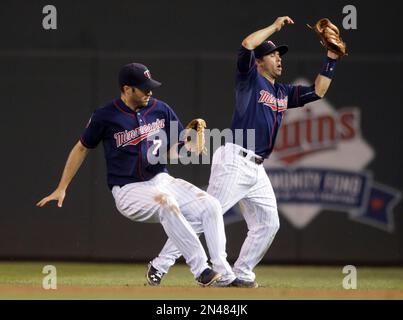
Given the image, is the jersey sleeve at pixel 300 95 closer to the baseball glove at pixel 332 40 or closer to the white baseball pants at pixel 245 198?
the baseball glove at pixel 332 40

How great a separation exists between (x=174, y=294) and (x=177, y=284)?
1399 millimetres

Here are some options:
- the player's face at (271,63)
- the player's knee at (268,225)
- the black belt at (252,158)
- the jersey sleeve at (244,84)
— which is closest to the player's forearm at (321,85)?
the player's face at (271,63)

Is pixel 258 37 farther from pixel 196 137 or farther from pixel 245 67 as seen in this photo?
pixel 196 137

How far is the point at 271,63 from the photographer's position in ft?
24.4

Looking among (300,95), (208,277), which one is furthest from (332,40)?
(208,277)

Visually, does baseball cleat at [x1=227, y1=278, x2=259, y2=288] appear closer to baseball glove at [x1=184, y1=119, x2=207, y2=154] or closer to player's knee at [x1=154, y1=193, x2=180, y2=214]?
player's knee at [x1=154, y1=193, x2=180, y2=214]

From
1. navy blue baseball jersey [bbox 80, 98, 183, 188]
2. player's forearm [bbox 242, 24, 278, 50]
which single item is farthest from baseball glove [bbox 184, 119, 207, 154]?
player's forearm [bbox 242, 24, 278, 50]

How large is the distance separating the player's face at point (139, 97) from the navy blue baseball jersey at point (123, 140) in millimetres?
78

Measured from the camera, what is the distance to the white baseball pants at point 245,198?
7.04 metres

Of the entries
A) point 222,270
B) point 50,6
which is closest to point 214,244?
point 222,270

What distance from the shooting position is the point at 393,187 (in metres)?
10.1

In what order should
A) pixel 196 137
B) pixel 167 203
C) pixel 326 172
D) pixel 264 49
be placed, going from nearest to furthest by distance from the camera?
1. pixel 167 203
2. pixel 196 137
3. pixel 264 49
4. pixel 326 172

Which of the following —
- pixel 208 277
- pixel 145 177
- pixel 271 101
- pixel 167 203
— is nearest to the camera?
pixel 208 277

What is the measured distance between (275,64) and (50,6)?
3.49 m
